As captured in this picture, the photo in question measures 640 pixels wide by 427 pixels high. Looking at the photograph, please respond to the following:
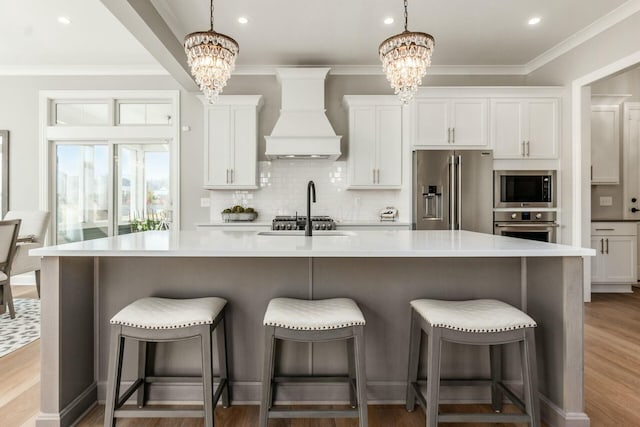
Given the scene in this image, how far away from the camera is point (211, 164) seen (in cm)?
444

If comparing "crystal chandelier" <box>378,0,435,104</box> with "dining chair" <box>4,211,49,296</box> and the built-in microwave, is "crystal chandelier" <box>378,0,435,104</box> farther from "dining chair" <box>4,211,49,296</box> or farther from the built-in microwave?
"dining chair" <box>4,211,49,296</box>

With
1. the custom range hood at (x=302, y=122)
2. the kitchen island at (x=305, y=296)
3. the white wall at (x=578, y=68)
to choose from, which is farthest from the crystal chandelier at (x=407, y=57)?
the white wall at (x=578, y=68)

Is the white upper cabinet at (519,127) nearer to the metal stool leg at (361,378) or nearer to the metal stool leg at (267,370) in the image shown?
the metal stool leg at (361,378)

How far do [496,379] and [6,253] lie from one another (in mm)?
4032

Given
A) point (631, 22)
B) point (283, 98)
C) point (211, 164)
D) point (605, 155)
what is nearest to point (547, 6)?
point (631, 22)

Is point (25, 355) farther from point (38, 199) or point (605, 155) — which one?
point (605, 155)

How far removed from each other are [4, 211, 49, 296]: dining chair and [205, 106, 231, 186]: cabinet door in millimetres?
1810

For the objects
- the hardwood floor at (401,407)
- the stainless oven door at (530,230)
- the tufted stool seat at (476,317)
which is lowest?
the hardwood floor at (401,407)

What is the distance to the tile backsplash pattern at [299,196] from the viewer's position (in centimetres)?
479

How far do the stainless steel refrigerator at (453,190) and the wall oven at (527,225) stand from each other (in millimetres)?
140

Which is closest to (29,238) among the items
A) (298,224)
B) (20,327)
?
(20,327)

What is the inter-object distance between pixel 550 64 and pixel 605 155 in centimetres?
143

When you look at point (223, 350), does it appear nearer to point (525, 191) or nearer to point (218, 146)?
point (218, 146)

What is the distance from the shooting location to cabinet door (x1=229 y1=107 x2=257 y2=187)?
14.5 ft
